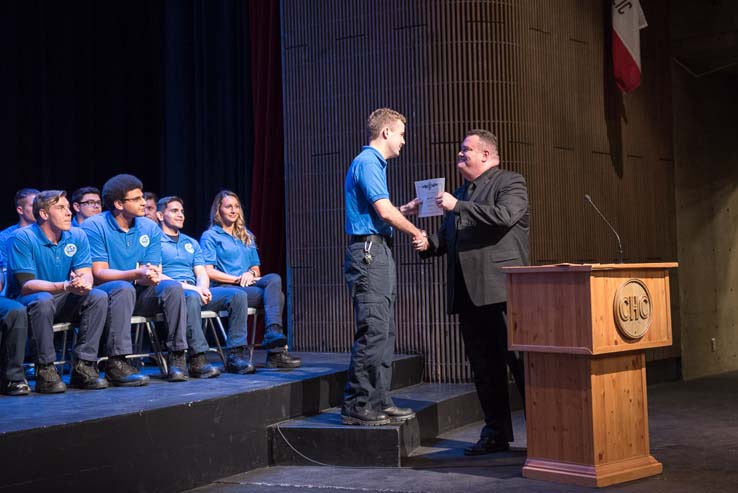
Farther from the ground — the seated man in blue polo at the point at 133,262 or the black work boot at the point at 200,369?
the seated man in blue polo at the point at 133,262

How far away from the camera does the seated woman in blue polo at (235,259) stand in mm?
5516

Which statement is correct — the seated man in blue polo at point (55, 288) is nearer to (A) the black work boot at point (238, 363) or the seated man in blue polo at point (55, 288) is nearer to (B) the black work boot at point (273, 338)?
(A) the black work boot at point (238, 363)

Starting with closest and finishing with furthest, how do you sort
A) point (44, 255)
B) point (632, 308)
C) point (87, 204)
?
point (632, 308), point (44, 255), point (87, 204)

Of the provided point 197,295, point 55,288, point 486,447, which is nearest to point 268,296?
point 197,295

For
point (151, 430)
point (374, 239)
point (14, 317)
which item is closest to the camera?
point (151, 430)

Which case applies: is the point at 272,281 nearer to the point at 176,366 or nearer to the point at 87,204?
the point at 176,366

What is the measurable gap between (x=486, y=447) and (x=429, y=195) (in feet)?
→ 4.04

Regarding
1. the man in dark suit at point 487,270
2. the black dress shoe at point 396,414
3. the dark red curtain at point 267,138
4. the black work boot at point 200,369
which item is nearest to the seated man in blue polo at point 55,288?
the black work boot at point 200,369

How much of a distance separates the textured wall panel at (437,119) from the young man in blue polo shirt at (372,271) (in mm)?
1655

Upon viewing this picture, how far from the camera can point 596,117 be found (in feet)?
22.7

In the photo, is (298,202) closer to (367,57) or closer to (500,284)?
(367,57)

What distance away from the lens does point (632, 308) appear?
152 inches

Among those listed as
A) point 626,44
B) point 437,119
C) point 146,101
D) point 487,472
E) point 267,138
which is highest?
point 626,44

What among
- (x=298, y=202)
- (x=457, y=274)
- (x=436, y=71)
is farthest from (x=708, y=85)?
(x=457, y=274)
